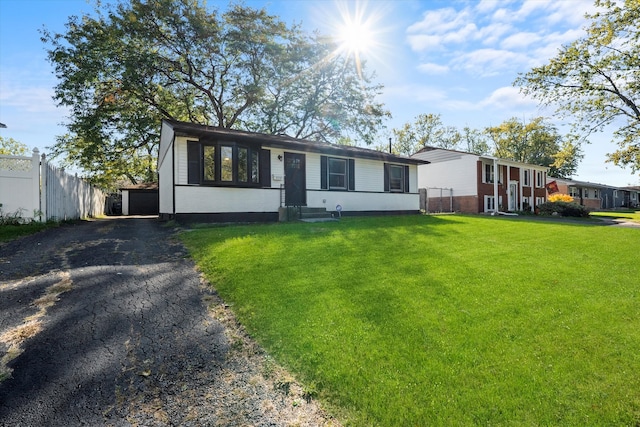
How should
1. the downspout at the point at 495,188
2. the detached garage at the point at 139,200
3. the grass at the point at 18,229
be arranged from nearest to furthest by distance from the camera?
1. the grass at the point at 18,229
2. the downspout at the point at 495,188
3. the detached garage at the point at 139,200

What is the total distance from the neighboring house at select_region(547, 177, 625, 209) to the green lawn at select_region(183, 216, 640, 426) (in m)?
38.5

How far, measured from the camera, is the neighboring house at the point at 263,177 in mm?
10703

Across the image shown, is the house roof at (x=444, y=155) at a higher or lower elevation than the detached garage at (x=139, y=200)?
higher

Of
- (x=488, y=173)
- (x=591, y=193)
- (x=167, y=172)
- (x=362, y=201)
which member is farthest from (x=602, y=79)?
(x=591, y=193)

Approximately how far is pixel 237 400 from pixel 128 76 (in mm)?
19417

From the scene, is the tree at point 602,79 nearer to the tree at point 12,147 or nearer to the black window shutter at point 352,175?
the black window shutter at point 352,175

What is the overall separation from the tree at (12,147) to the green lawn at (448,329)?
46.5m

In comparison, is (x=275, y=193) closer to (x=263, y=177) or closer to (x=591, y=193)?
(x=263, y=177)

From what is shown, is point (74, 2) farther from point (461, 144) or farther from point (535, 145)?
point (535, 145)

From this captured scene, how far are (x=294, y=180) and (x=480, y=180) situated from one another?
45.9ft

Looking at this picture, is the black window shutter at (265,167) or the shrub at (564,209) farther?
the shrub at (564,209)

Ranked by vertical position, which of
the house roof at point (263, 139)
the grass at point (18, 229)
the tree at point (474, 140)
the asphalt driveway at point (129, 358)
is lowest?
the asphalt driveway at point (129, 358)

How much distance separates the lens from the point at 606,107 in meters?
17.2

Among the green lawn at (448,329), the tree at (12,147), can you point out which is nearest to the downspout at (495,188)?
the green lawn at (448,329)
